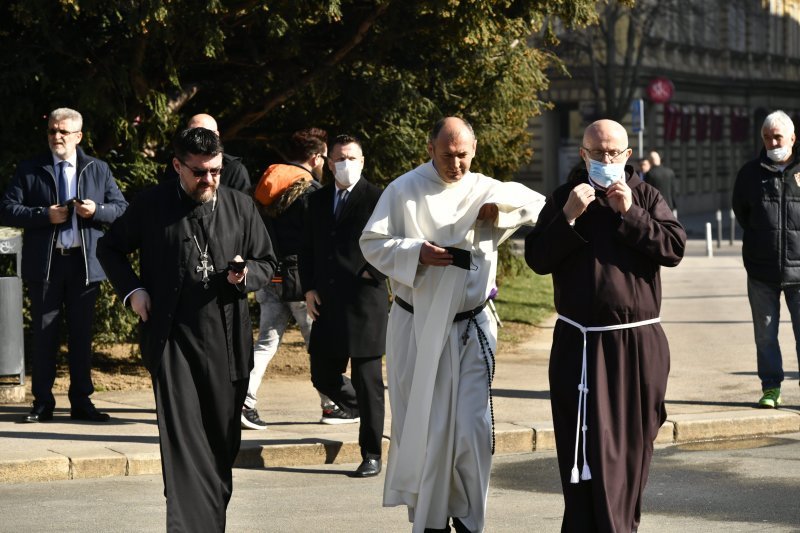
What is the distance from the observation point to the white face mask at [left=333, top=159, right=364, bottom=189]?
851cm

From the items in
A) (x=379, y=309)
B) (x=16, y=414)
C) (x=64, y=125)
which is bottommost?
(x=16, y=414)

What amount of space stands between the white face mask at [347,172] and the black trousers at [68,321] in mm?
2073

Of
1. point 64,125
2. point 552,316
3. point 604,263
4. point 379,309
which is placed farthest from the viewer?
point 552,316

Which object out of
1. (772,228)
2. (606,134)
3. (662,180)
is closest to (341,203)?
(606,134)

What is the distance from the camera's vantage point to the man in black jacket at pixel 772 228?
1021 cm

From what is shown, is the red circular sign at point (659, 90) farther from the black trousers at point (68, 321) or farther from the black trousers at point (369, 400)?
the black trousers at point (369, 400)

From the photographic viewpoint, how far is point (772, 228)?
33.6ft

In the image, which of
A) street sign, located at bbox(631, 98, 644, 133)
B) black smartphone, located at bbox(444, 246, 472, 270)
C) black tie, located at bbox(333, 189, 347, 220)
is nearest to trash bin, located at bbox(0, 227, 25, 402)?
black tie, located at bbox(333, 189, 347, 220)

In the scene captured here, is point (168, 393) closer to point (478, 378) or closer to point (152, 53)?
point (478, 378)

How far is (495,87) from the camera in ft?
47.6

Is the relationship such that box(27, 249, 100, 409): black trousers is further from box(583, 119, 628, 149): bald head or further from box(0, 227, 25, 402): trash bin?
box(583, 119, 628, 149): bald head

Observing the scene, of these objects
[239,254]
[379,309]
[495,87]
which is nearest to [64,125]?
[379,309]

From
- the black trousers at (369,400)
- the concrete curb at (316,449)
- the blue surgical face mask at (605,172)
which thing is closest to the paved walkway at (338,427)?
the concrete curb at (316,449)

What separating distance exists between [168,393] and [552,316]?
10938 mm
